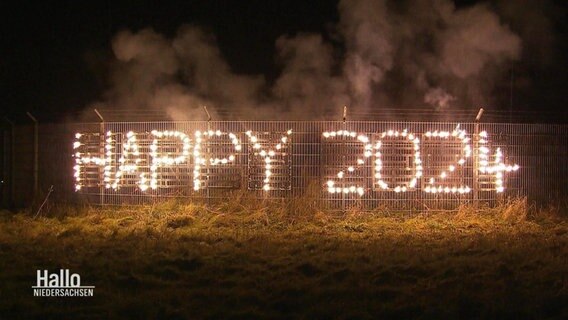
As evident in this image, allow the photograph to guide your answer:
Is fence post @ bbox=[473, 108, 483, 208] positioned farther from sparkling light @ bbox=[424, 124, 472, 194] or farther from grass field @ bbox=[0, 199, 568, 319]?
grass field @ bbox=[0, 199, 568, 319]

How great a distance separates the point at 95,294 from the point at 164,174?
694 centimetres

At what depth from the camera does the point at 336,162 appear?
12.7m

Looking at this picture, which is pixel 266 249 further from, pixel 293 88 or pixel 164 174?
pixel 293 88

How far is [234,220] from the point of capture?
11.5 m

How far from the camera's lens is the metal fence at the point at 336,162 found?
12.6 m

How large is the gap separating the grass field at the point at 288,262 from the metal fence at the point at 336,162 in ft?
2.13

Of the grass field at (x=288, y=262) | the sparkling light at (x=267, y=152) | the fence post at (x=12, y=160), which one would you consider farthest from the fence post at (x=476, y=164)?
the fence post at (x=12, y=160)

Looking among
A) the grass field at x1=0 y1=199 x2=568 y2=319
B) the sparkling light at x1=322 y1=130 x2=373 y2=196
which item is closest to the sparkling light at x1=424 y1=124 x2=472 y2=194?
the grass field at x1=0 y1=199 x2=568 y2=319

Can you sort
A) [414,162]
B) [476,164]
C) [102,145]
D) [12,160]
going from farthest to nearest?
1. [12,160]
2. [102,145]
3. [476,164]
4. [414,162]

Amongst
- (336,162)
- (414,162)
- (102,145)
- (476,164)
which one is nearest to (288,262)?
(336,162)

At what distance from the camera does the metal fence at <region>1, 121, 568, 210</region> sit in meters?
12.6

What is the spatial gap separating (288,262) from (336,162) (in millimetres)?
5359

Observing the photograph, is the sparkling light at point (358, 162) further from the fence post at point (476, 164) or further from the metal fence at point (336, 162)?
the fence post at point (476, 164)

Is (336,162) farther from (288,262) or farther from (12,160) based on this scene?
(12,160)
